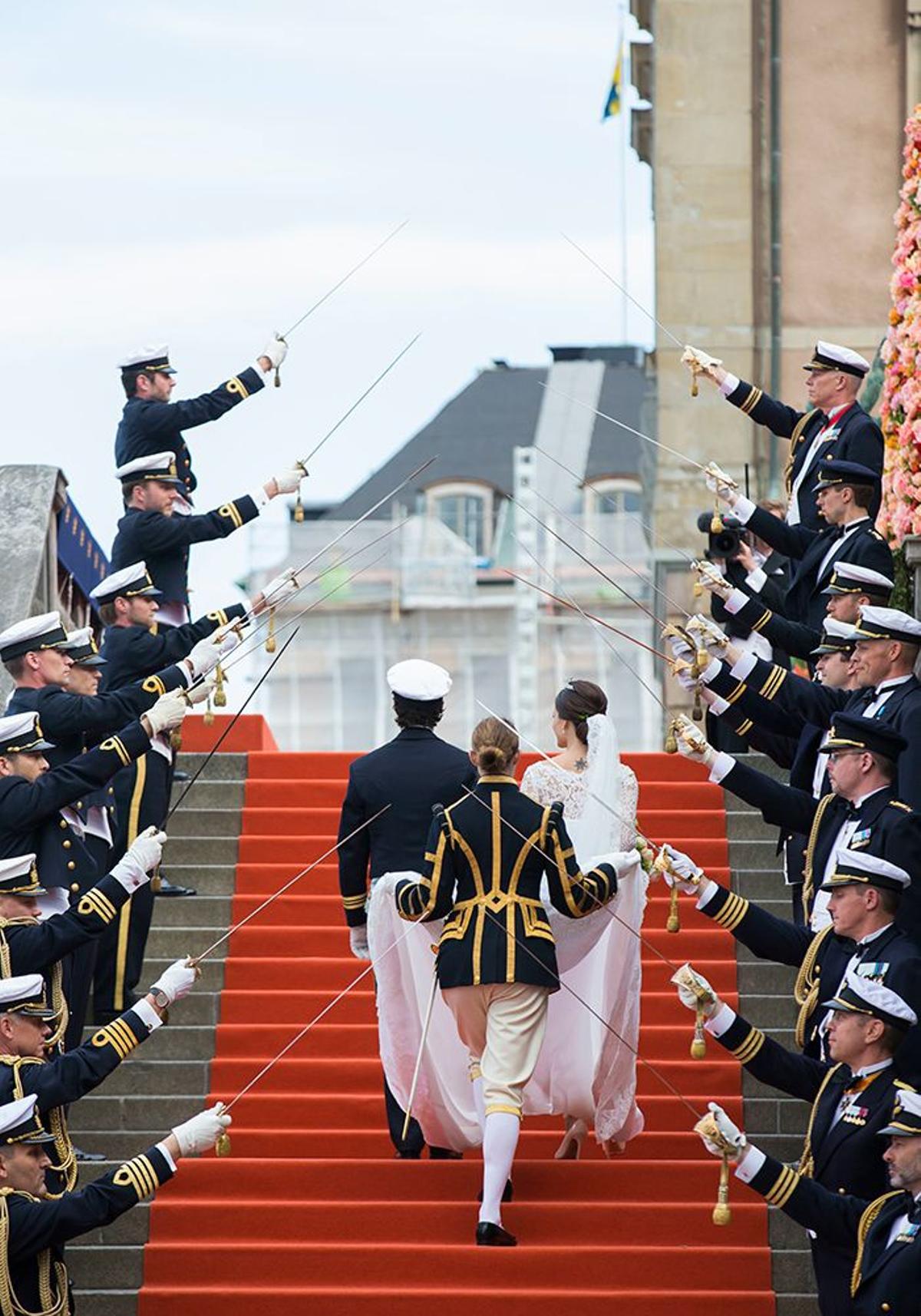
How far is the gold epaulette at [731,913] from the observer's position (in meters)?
9.88

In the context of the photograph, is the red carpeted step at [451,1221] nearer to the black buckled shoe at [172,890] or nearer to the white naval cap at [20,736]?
the white naval cap at [20,736]

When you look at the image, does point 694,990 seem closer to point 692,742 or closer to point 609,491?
point 692,742

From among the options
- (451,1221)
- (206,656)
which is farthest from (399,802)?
(451,1221)

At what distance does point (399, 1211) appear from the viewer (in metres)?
10.6

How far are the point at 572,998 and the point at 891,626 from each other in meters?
1.95

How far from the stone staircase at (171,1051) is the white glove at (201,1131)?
111 centimetres

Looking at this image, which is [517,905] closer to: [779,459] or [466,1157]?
[466,1157]

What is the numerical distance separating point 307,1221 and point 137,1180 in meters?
1.30

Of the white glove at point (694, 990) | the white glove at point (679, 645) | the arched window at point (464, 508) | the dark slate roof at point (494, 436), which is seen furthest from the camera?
the arched window at point (464, 508)

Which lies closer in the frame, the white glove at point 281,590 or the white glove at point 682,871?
the white glove at point 682,871

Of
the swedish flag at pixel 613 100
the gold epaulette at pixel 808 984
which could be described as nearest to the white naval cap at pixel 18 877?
the gold epaulette at pixel 808 984

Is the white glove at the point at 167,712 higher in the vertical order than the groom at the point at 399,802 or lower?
higher

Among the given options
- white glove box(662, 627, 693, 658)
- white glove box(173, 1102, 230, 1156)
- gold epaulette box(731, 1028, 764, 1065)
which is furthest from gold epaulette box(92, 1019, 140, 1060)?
white glove box(662, 627, 693, 658)

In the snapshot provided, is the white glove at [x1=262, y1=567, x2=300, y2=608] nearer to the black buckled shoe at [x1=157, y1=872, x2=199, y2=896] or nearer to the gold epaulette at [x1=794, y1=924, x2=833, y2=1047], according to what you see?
the black buckled shoe at [x1=157, y1=872, x2=199, y2=896]
